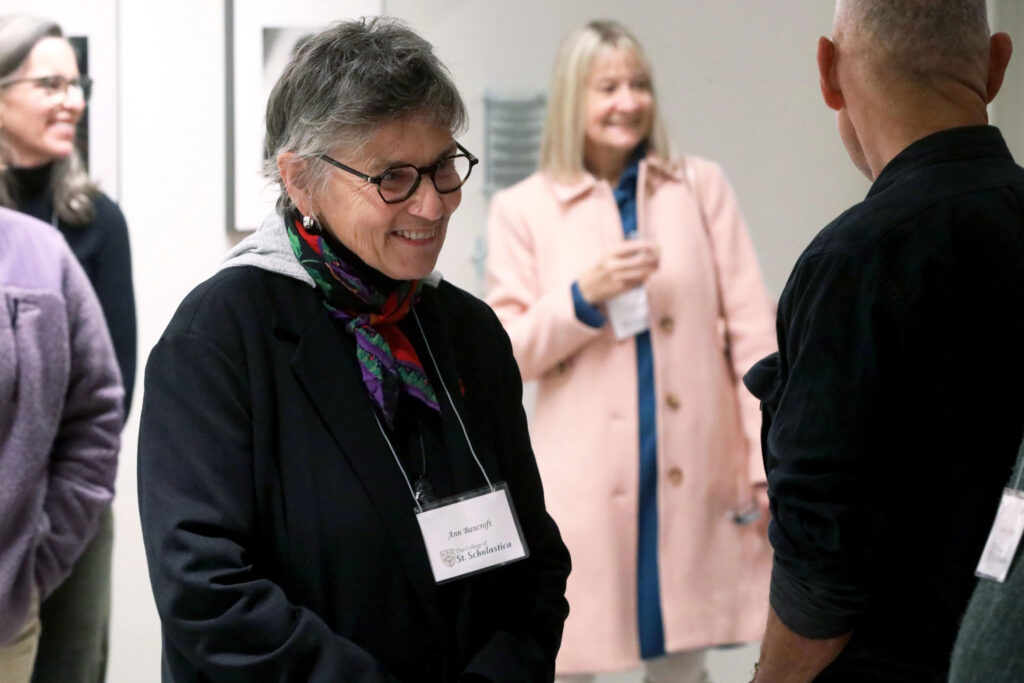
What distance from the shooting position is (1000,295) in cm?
156

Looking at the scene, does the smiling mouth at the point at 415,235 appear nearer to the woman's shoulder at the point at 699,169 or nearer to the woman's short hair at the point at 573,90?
the woman's short hair at the point at 573,90

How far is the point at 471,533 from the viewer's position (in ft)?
5.43

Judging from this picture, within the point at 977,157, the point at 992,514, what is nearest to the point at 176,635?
the point at 992,514

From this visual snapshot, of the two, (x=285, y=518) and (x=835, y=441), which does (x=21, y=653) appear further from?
(x=835, y=441)

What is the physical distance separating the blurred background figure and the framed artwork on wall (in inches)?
22.5

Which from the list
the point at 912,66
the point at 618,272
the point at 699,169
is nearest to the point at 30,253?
the point at 618,272

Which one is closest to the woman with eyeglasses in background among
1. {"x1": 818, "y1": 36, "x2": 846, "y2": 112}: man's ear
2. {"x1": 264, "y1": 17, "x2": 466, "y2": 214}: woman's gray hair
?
{"x1": 264, "y1": 17, "x2": 466, "y2": 214}: woman's gray hair

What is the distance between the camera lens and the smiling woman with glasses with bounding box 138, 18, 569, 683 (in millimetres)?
1501

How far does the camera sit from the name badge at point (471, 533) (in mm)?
1621

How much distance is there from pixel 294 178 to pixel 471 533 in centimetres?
55

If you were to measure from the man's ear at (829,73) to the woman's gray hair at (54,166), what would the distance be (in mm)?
2178

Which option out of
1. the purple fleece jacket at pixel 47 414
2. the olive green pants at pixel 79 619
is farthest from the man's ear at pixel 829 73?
the olive green pants at pixel 79 619

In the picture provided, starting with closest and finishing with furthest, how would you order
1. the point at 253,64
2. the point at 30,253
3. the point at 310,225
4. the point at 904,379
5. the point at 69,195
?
the point at 904,379, the point at 310,225, the point at 30,253, the point at 69,195, the point at 253,64

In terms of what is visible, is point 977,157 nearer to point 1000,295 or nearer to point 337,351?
point 1000,295
